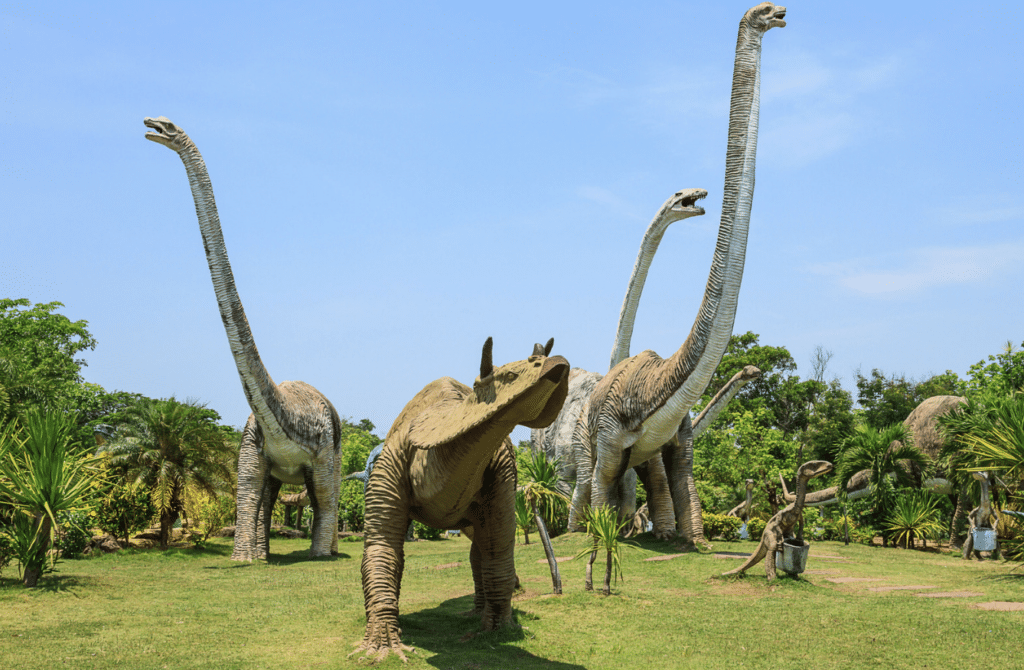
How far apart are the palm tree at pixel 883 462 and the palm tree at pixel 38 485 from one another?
14.3 metres

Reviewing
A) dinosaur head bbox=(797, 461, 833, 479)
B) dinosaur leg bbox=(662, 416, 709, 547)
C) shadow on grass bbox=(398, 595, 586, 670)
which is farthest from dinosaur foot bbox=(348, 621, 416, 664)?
dinosaur leg bbox=(662, 416, 709, 547)

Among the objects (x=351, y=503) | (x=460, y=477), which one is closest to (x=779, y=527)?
(x=460, y=477)

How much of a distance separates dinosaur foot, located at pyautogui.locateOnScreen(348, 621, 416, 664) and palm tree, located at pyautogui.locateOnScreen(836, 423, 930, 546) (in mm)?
12979

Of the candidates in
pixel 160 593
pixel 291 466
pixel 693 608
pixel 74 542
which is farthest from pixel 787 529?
pixel 74 542

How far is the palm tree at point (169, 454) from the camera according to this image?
1616cm

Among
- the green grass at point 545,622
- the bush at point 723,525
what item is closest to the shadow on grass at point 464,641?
the green grass at point 545,622

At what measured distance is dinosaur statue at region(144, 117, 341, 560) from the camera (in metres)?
12.9

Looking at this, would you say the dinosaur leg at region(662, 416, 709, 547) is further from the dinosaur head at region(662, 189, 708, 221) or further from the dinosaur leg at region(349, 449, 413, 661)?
the dinosaur leg at region(349, 449, 413, 661)

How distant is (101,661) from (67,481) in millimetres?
4144

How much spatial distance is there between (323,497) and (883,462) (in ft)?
37.8

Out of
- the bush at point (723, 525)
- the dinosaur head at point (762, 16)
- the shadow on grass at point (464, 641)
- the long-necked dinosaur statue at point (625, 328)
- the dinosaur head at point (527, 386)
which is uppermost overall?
the dinosaur head at point (762, 16)

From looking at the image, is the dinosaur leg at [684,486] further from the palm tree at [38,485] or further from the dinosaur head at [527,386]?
the palm tree at [38,485]

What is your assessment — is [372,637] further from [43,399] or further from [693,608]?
[43,399]

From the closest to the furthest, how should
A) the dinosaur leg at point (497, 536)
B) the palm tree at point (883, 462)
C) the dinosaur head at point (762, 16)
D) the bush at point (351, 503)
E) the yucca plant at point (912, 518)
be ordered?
the dinosaur leg at point (497, 536)
the dinosaur head at point (762, 16)
the yucca plant at point (912, 518)
the palm tree at point (883, 462)
the bush at point (351, 503)
